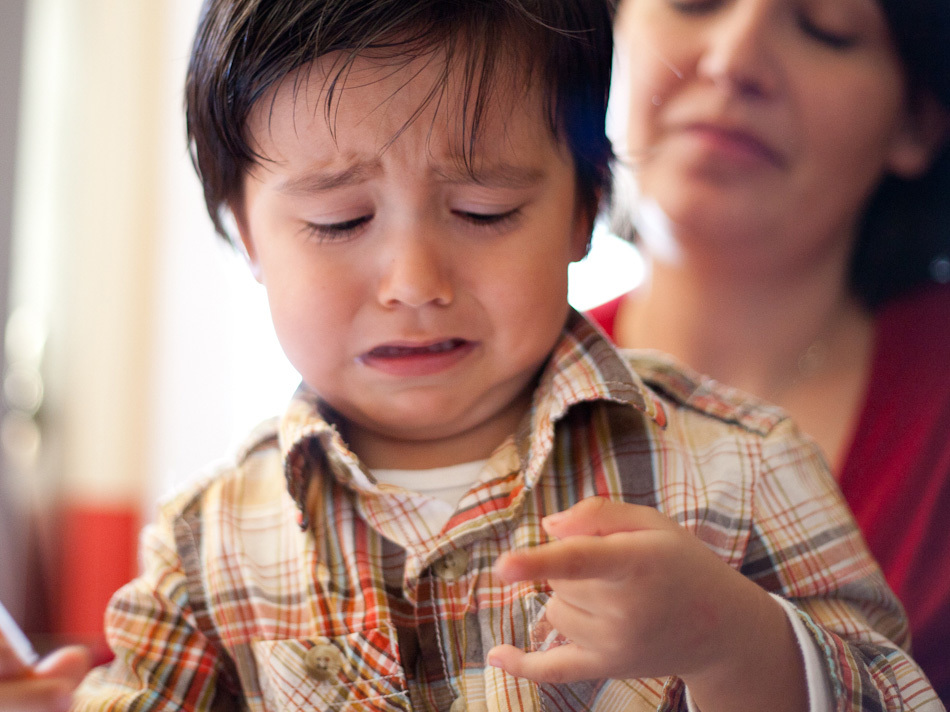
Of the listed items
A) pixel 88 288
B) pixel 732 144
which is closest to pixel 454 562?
pixel 732 144

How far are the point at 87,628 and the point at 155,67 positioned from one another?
819 millimetres

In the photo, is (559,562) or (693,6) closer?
(559,562)

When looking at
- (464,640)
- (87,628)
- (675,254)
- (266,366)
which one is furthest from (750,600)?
(87,628)

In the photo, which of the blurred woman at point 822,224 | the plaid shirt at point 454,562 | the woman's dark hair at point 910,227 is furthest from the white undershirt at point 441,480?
the woman's dark hair at point 910,227

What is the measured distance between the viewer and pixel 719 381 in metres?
0.69

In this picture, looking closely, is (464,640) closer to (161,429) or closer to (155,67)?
(161,429)

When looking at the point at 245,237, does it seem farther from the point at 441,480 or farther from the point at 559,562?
the point at 559,562

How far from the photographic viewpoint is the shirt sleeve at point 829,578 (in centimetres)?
43

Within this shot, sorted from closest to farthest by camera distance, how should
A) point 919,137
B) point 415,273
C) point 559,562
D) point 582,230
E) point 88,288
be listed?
1. point 559,562
2. point 415,273
3. point 582,230
4. point 919,137
5. point 88,288

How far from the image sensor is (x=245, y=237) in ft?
1.69

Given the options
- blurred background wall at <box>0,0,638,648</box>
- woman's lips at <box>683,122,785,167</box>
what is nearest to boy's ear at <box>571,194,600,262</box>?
woman's lips at <box>683,122,785,167</box>

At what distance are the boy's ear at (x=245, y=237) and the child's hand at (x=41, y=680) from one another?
0.78 ft

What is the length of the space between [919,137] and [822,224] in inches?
3.5

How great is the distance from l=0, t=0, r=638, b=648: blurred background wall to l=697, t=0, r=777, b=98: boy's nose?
0.84m
